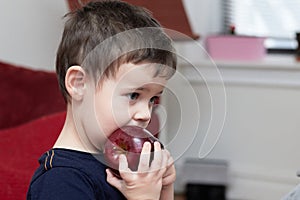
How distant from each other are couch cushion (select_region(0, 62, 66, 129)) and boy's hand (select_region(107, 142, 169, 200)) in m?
0.87

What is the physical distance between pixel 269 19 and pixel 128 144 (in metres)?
2.20

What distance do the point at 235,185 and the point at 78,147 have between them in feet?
6.31

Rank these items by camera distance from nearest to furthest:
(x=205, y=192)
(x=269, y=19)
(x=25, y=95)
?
(x=25, y=95)
(x=205, y=192)
(x=269, y=19)

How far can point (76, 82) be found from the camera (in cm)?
84

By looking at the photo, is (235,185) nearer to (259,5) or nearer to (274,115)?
(274,115)

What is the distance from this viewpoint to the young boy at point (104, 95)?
0.79m

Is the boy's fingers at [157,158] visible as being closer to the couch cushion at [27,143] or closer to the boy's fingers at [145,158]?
the boy's fingers at [145,158]

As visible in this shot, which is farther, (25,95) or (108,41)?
(25,95)

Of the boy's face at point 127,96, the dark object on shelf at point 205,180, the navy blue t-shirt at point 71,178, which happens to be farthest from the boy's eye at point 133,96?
the dark object on shelf at point 205,180

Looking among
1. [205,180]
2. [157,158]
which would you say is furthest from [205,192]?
[157,158]

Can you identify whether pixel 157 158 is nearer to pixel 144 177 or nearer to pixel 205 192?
pixel 144 177

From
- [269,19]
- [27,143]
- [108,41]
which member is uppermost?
[108,41]

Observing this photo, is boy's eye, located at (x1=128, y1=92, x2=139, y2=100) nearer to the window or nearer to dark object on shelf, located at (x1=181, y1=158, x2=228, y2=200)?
dark object on shelf, located at (x1=181, y1=158, x2=228, y2=200)

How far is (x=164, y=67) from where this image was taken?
81 centimetres
